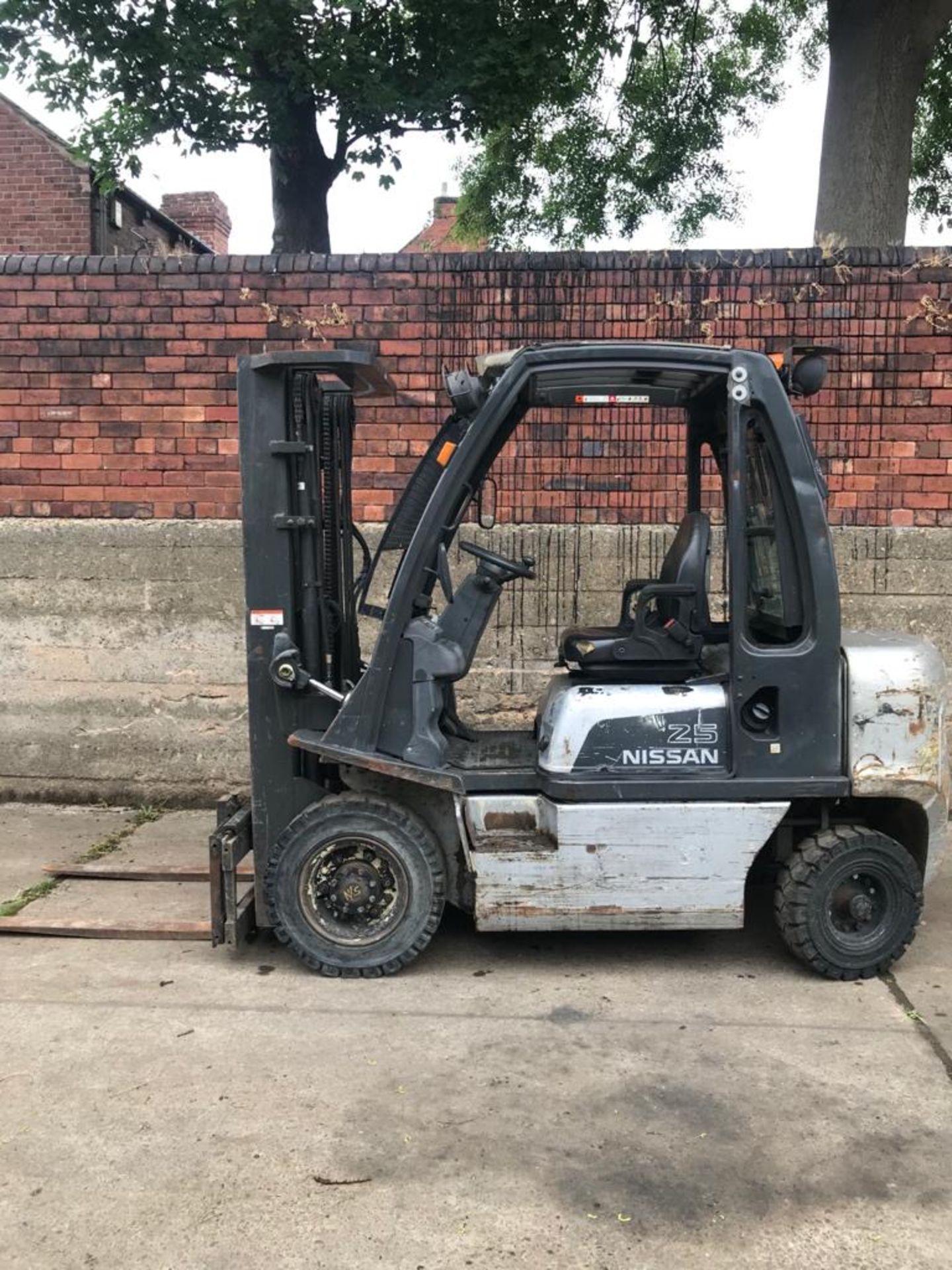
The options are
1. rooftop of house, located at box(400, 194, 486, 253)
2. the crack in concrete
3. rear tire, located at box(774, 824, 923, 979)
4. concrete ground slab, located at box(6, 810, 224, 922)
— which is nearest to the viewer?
the crack in concrete

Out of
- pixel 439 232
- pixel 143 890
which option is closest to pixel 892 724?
pixel 143 890

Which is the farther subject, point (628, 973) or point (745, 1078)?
point (628, 973)

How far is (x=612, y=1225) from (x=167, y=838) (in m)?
4.06

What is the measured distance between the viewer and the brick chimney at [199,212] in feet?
70.8

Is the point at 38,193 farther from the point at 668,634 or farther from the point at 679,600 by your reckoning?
the point at 668,634

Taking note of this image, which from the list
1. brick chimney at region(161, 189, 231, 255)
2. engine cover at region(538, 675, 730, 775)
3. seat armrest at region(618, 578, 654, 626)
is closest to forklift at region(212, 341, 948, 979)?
engine cover at region(538, 675, 730, 775)

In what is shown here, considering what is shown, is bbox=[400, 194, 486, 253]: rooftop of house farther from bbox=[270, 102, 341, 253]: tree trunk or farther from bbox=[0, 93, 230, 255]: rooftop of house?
bbox=[270, 102, 341, 253]: tree trunk

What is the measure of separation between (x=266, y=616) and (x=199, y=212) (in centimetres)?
1991

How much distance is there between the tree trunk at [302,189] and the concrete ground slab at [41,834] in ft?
22.9

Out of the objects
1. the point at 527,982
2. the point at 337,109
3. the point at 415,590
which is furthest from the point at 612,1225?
the point at 337,109

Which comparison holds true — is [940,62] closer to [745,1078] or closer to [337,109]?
[337,109]

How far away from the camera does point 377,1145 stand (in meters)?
2.98

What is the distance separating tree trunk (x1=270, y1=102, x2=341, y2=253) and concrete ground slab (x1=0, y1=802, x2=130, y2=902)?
6977 millimetres

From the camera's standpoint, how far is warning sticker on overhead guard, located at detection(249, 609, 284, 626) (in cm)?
429
